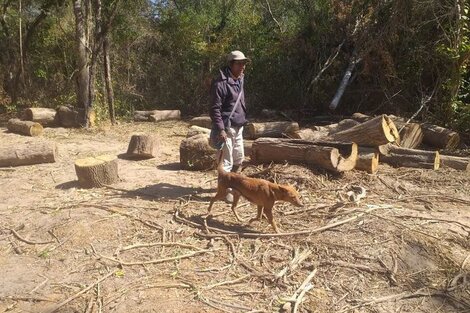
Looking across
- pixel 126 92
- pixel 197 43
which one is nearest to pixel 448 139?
pixel 197 43

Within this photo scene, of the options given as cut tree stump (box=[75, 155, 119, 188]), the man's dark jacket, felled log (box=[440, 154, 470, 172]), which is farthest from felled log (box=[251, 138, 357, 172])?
cut tree stump (box=[75, 155, 119, 188])

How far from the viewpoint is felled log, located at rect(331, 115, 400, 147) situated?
7363mm

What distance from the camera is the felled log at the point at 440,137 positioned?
872cm

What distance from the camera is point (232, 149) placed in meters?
6.16

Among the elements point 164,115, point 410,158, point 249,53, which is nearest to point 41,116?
point 164,115

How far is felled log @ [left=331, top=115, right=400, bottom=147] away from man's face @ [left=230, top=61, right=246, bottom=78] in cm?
277

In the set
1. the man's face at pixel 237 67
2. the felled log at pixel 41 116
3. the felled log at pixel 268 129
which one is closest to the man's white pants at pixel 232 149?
the man's face at pixel 237 67

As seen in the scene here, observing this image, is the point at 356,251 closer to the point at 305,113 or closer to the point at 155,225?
the point at 155,225

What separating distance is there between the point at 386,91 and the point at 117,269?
905 cm

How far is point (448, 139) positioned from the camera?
28.5 ft

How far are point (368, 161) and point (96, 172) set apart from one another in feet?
14.0

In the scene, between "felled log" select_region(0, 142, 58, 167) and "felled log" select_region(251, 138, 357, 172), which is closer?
"felled log" select_region(251, 138, 357, 172)

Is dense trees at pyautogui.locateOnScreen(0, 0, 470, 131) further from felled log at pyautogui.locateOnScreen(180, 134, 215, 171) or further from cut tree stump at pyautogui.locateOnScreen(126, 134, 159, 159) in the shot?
felled log at pyautogui.locateOnScreen(180, 134, 215, 171)

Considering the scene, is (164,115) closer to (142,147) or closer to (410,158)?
(142,147)
